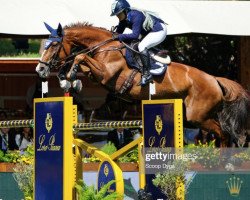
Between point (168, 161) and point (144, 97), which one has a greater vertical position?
point (144, 97)

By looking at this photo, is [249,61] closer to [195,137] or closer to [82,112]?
[195,137]

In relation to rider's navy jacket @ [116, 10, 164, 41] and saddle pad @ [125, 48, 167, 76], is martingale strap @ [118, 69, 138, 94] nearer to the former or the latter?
saddle pad @ [125, 48, 167, 76]

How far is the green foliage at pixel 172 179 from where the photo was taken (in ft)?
28.5

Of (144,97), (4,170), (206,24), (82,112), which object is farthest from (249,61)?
(4,170)

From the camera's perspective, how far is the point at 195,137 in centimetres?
1494

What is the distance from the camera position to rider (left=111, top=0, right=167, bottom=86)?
1180 cm

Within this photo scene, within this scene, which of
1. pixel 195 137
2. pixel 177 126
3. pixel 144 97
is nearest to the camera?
pixel 177 126

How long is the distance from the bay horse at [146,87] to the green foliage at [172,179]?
120 inches

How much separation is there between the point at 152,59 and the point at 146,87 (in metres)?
0.36

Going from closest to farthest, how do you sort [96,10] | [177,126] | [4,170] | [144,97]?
[177,126], [4,170], [144,97], [96,10]

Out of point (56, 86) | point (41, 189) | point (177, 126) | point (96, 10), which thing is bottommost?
point (41, 189)

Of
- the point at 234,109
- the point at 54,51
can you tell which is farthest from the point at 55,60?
the point at 234,109

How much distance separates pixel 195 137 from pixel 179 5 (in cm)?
276

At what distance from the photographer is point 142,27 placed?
39.7 feet
